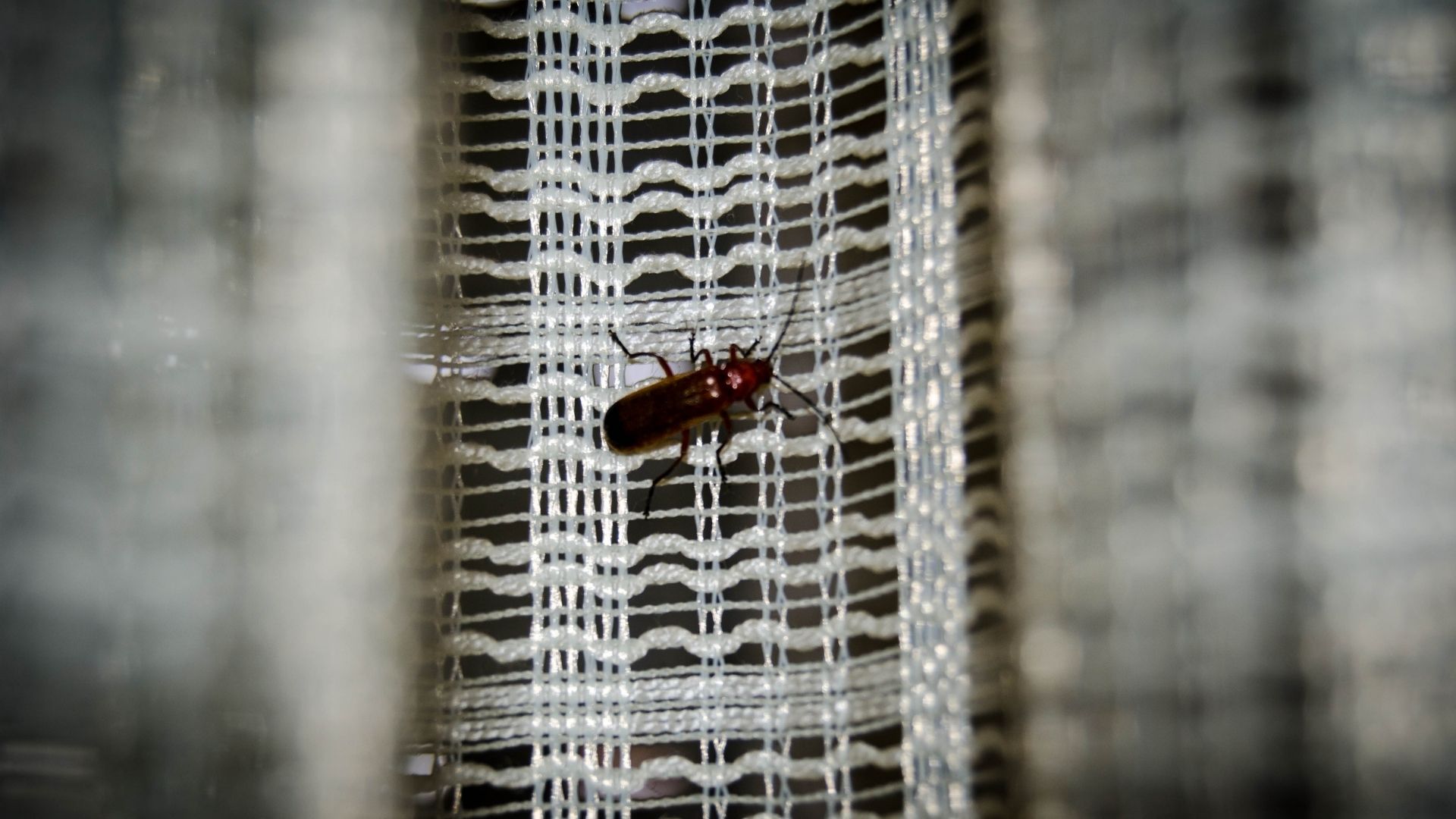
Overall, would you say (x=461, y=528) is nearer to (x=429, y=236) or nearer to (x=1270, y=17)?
(x=429, y=236)

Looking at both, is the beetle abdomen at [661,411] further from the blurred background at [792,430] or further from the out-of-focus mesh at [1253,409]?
the out-of-focus mesh at [1253,409]

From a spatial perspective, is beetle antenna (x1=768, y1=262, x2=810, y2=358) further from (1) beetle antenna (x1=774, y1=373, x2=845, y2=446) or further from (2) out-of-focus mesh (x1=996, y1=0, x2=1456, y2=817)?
(2) out-of-focus mesh (x1=996, y1=0, x2=1456, y2=817)

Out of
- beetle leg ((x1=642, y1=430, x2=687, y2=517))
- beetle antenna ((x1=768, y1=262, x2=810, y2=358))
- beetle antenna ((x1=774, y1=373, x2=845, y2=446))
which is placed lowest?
beetle leg ((x1=642, y1=430, x2=687, y2=517))

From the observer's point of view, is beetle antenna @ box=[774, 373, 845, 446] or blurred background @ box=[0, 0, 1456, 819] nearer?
blurred background @ box=[0, 0, 1456, 819]

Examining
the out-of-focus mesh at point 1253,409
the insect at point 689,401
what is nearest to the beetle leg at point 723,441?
the insect at point 689,401

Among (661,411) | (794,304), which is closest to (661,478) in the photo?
(661,411)

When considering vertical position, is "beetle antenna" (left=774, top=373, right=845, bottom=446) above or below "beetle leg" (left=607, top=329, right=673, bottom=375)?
below

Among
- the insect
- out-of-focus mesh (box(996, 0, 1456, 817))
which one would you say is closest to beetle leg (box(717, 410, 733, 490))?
the insect
